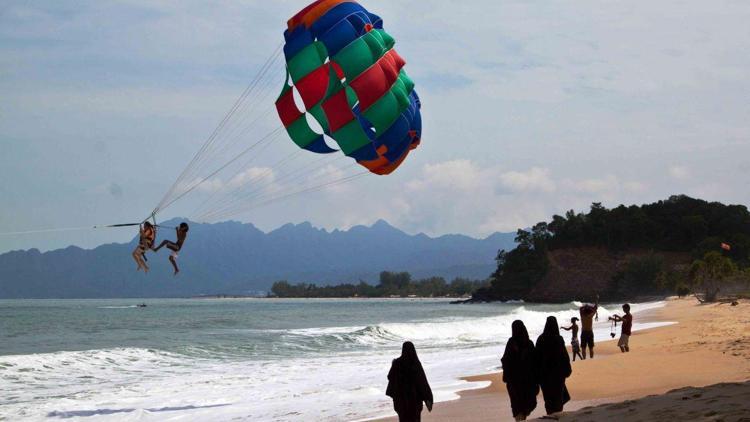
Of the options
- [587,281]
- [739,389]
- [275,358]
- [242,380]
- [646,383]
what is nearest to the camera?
[739,389]

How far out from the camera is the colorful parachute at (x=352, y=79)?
49.6 feet

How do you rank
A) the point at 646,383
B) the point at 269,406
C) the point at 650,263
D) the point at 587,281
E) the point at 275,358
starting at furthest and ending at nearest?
the point at 587,281, the point at 650,263, the point at 275,358, the point at 269,406, the point at 646,383

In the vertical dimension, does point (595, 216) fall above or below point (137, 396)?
above

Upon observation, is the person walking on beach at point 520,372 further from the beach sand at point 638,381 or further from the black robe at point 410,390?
the black robe at point 410,390

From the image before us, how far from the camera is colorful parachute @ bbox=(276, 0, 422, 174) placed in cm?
1512

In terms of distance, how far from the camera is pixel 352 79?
15078mm

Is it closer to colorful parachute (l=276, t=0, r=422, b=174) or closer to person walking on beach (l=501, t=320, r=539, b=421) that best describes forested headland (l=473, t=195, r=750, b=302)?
colorful parachute (l=276, t=0, r=422, b=174)

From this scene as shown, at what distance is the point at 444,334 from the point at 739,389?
90.1 ft

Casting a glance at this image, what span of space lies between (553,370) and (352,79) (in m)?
7.03

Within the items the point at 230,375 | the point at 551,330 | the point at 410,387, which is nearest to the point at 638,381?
the point at 551,330

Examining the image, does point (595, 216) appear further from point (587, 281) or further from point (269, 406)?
point (269, 406)

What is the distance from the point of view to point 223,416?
13.4 m

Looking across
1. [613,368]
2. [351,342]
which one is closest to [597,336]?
[351,342]

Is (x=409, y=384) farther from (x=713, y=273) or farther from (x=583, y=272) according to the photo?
(x=583, y=272)
